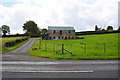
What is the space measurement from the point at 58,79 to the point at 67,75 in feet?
2.88

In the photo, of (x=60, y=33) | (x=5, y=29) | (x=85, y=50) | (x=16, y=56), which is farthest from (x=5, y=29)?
(x=85, y=50)

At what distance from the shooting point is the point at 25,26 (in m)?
117

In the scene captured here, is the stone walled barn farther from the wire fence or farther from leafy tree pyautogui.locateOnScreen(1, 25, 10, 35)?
leafy tree pyautogui.locateOnScreen(1, 25, 10, 35)

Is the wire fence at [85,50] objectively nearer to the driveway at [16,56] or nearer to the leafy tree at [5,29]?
the driveway at [16,56]

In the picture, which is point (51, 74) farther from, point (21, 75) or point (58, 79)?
point (21, 75)

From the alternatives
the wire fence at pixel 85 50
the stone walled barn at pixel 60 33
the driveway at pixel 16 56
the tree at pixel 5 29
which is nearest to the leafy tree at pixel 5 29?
the tree at pixel 5 29

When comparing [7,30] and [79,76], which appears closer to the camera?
[79,76]

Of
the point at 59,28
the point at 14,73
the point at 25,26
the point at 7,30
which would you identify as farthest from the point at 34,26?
the point at 14,73

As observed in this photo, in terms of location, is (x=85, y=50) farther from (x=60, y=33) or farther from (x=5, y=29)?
(x=5, y=29)

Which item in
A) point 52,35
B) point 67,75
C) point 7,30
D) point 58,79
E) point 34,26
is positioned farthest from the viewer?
point 7,30

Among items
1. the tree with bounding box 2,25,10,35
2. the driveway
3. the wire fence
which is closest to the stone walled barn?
the wire fence

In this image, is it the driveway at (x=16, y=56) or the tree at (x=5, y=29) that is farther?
the tree at (x=5, y=29)

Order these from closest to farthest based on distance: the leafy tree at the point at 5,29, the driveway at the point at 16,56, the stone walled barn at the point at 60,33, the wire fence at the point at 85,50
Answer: the driveway at the point at 16,56
the wire fence at the point at 85,50
the stone walled barn at the point at 60,33
the leafy tree at the point at 5,29

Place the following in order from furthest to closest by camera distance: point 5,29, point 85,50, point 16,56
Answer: point 5,29, point 85,50, point 16,56
